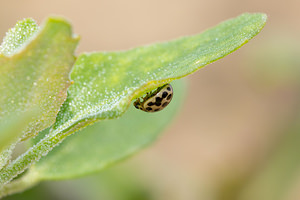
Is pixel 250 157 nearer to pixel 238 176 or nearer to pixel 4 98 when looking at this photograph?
pixel 238 176

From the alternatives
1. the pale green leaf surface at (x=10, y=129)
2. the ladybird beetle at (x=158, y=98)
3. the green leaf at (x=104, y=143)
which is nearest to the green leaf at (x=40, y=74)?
the pale green leaf surface at (x=10, y=129)

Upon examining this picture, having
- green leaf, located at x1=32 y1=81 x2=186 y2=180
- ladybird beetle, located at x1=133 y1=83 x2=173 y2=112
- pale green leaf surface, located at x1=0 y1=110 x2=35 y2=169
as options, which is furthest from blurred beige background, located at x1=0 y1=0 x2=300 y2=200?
pale green leaf surface, located at x1=0 y1=110 x2=35 y2=169

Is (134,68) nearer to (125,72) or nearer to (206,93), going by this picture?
(125,72)

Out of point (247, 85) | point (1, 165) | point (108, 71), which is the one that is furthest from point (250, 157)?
point (1, 165)

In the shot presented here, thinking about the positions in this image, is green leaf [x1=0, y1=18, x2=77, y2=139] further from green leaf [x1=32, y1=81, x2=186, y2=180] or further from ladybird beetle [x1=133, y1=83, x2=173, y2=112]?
green leaf [x1=32, y1=81, x2=186, y2=180]

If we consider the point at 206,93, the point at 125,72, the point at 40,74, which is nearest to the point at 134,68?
the point at 125,72

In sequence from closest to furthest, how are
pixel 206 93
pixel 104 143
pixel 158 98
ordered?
pixel 158 98 → pixel 104 143 → pixel 206 93
